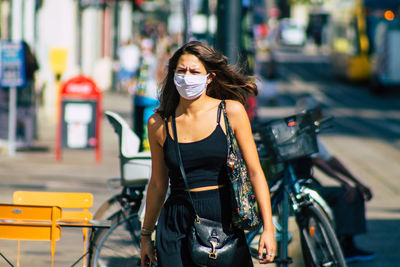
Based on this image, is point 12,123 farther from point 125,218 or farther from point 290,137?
point 290,137

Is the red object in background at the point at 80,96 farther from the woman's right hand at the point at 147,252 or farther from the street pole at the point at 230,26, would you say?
the woman's right hand at the point at 147,252

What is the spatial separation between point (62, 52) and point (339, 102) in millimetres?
13935

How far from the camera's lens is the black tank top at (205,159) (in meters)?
3.43

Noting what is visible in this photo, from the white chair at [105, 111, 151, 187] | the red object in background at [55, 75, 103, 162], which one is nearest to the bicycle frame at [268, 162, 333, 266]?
the white chair at [105, 111, 151, 187]

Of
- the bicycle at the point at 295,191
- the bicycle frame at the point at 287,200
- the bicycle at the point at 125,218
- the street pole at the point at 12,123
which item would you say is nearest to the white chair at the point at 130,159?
the bicycle at the point at 125,218

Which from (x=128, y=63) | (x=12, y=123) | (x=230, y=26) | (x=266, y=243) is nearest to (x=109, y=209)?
(x=266, y=243)

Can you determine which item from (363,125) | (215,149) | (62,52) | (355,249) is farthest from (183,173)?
(363,125)

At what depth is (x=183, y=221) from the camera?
3498 mm

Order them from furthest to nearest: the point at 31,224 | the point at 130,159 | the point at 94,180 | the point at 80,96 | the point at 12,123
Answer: the point at 12,123, the point at 80,96, the point at 94,180, the point at 130,159, the point at 31,224

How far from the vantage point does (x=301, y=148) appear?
500 cm

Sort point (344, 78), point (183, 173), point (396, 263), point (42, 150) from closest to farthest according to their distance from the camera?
point (183, 173)
point (396, 263)
point (42, 150)
point (344, 78)

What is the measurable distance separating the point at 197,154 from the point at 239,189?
0.79 ft

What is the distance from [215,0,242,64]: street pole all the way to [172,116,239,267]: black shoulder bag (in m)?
3.71

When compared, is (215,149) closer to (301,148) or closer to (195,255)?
(195,255)
